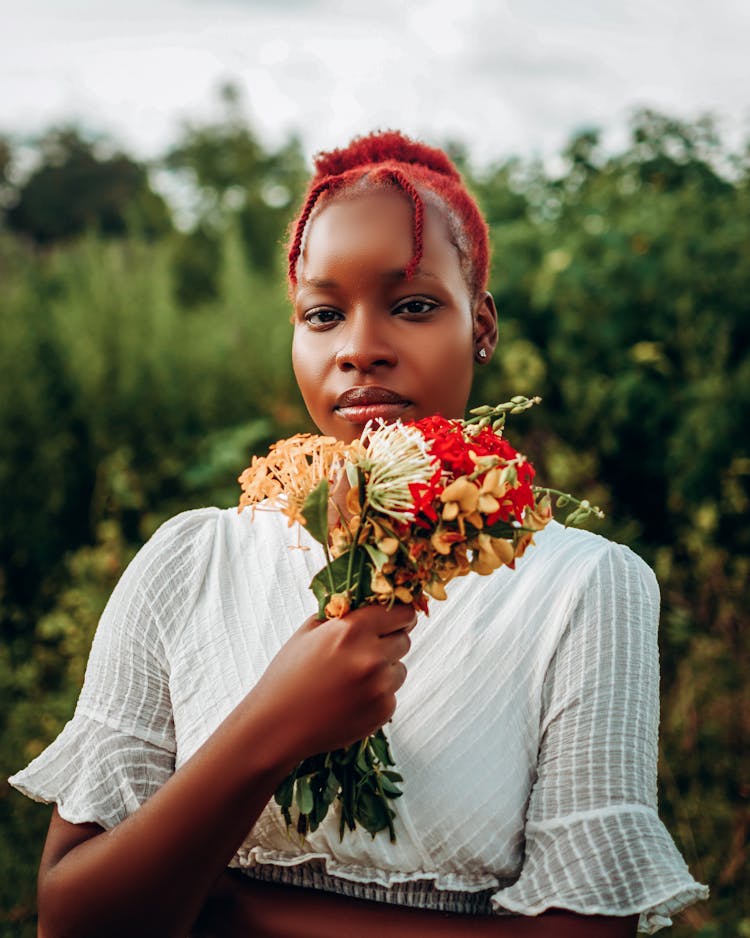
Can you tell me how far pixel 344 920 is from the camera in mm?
1641

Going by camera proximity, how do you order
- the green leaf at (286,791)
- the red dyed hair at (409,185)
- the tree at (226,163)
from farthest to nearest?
the tree at (226,163), the red dyed hair at (409,185), the green leaf at (286,791)

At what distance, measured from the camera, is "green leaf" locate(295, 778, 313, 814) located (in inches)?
61.2

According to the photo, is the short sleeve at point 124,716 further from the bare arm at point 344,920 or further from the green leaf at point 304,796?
the green leaf at point 304,796

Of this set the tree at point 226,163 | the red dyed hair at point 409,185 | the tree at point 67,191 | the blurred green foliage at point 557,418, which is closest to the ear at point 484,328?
the red dyed hair at point 409,185

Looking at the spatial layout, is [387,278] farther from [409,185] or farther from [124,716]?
[124,716]

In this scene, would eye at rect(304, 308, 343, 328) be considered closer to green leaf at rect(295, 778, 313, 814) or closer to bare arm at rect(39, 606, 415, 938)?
bare arm at rect(39, 606, 415, 938)

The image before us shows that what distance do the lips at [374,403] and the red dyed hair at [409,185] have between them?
0.22 meters

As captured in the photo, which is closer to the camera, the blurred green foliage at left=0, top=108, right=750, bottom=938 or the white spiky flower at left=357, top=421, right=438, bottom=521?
the white spiky flower at left=357, top=421, right=438, bottom=521

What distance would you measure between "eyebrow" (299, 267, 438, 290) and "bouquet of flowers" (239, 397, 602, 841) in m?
0.36

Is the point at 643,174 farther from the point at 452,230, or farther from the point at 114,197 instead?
the point at 114,197

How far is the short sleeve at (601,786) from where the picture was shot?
5.18 feet

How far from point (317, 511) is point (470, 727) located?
0.53 m

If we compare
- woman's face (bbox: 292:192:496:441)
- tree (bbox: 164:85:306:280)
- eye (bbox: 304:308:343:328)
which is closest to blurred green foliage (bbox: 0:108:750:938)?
woman's face (bbox: 292:192:496:441)

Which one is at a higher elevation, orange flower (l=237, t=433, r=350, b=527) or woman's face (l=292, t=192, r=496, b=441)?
woman's face (l=292, t=192, r=496, b=441)
